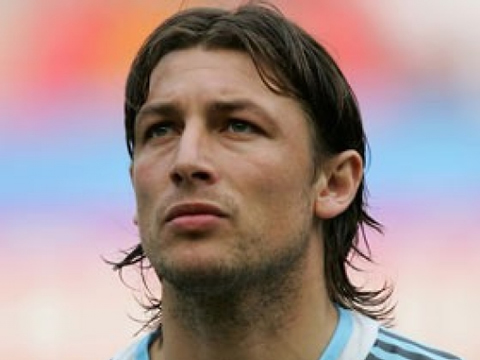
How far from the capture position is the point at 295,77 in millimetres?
2990

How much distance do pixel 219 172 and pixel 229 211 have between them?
12cm

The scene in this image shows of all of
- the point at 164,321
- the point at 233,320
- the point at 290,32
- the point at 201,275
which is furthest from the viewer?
the point at 290,32

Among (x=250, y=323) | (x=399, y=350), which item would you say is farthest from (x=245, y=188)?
(x=399, y=350)

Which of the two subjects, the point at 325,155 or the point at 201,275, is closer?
the point at 201,275

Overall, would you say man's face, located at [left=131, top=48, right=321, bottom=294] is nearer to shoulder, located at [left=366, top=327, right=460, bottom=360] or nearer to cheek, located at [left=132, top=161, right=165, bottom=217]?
cheek, located at [left=132, top=161, right=165, bottom=217]

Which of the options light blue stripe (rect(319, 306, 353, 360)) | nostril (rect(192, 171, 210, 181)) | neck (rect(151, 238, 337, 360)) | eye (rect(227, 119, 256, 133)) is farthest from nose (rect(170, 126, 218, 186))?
light blue stripe (rect(319, 306, 353, 360))

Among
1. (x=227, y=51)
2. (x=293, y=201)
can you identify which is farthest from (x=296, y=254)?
(x=227, y=51)

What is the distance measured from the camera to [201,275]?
2.51 meters

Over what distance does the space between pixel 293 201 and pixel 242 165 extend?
23 centimetres

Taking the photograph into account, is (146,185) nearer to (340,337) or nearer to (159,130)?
(159,130)

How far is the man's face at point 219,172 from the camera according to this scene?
251 cm

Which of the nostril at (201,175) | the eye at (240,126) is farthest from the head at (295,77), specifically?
the nostril at (201,175)

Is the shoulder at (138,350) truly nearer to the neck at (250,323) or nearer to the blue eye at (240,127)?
the neck at (250,323)

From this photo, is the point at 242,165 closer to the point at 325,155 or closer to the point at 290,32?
the point at 325,155
